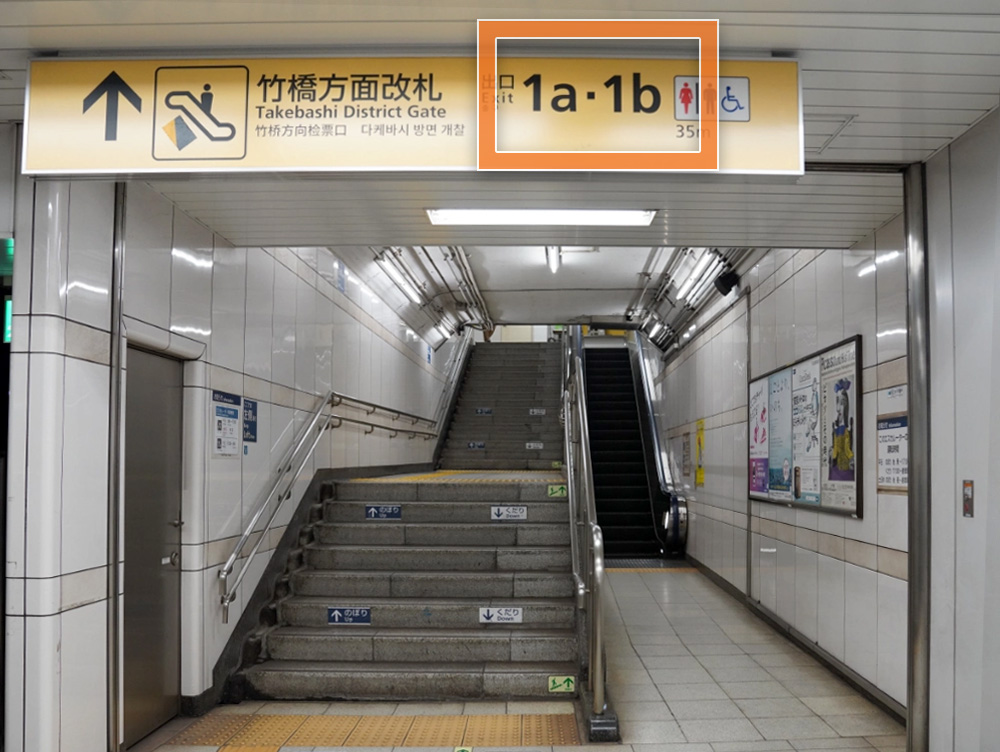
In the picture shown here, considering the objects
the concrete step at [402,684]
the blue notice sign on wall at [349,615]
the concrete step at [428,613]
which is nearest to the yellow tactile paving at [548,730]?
the concrete step at [402,684]

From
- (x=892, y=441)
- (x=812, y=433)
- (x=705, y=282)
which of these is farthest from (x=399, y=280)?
(x=892, y=441)

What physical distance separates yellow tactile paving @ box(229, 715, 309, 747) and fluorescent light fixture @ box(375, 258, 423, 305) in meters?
4.91

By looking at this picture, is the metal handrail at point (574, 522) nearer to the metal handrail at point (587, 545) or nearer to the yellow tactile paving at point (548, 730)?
the metal handrail at point (587, 545)

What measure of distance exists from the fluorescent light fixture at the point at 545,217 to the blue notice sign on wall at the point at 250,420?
A: 1.68 meters

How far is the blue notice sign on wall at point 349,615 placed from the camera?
540 centimetres

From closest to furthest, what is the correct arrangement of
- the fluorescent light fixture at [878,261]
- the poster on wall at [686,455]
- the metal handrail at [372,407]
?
the fluorescent light fixture at [878,261], the metal handrail at [372,407], the poster on wall at [686,455]

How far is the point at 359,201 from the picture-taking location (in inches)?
163

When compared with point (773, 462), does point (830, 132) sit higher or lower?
higher

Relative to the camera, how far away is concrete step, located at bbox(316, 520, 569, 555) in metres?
6.13

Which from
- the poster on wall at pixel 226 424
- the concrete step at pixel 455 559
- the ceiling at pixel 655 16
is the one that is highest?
the ceiling at pixel 655 16

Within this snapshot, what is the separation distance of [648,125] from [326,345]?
4650 mm

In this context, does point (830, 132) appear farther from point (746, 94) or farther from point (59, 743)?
point (59, 743)

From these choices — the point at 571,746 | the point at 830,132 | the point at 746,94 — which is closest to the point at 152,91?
the point at 746,94

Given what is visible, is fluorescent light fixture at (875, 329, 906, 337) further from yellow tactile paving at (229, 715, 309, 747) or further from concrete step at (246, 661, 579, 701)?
yellow tactile paving at (229, 715, 309, 747)
